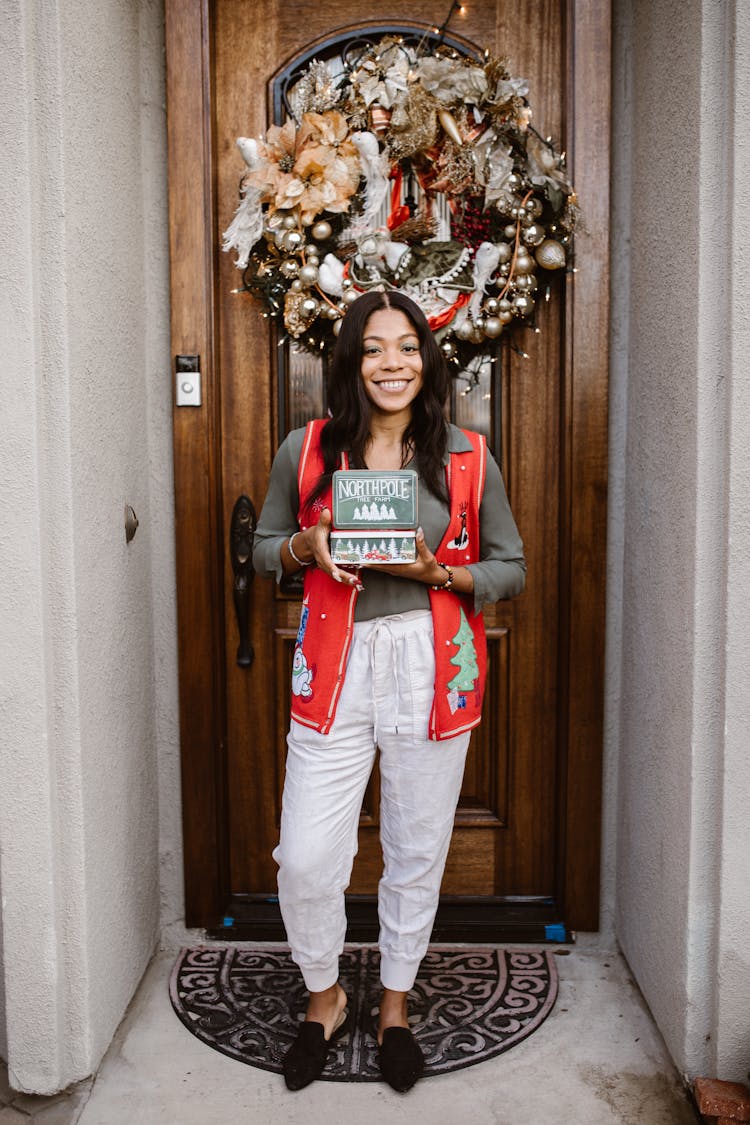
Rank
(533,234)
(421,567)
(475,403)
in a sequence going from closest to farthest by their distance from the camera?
(421,567) < (533,234) < (475,403)

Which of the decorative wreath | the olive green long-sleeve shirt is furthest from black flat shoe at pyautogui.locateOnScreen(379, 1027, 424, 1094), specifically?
the decorative wreath

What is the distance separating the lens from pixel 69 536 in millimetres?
2049

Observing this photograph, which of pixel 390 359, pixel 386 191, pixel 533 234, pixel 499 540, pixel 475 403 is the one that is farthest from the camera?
pixel 475 403

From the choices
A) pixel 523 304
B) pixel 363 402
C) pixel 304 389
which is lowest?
pixel 363 402

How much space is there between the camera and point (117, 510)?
2395mm

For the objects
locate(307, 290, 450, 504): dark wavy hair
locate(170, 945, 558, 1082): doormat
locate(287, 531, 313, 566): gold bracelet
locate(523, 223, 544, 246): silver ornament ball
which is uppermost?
locate(523, 223, 544, 246): silver ornament ball

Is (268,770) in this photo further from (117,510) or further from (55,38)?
(55,38)

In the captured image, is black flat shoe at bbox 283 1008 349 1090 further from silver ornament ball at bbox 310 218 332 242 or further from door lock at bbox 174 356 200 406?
silver ornament ball at bbox 310 218 332 242

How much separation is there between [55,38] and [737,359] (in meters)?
1.58

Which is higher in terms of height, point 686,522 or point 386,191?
point 386,191

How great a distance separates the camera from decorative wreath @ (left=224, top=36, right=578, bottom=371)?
8.11 feet

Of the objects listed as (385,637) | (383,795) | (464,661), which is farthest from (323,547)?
(383,795)

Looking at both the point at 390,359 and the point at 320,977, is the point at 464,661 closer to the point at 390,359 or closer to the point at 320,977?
the point at 390,359

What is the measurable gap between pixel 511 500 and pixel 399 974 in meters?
1.34
